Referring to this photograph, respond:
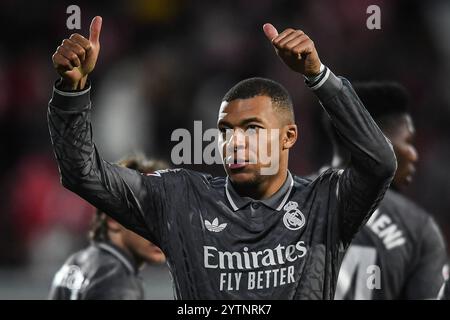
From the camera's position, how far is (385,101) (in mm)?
5617

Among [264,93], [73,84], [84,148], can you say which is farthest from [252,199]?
[73,84]

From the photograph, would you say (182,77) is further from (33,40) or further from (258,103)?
(258,103)

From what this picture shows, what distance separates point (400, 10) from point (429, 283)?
23.6 ft

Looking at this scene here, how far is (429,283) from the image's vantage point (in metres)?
5.21

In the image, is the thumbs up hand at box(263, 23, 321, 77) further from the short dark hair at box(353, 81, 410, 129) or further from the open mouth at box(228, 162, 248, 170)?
the short dark hair at box(353, 81, 410, 129)

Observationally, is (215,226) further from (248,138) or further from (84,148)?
(84,148)

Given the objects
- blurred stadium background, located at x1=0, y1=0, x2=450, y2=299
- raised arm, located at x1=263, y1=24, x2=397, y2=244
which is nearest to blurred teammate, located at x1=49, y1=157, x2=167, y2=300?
raised arm, located at x1=263, y1=24, x2=397, y2=244

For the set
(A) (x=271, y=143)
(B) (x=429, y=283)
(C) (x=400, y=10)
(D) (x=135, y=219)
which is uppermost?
(C) (x=400, y=10)

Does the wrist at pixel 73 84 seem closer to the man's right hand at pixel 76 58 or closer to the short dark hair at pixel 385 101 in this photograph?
the man's right hand at pixel 76 58

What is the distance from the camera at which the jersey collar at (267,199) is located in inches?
159

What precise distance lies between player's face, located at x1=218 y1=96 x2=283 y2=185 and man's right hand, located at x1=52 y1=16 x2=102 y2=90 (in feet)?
1.96

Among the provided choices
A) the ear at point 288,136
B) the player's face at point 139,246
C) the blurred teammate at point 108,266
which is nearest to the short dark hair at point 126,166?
the blurred teammate at point 108,266
